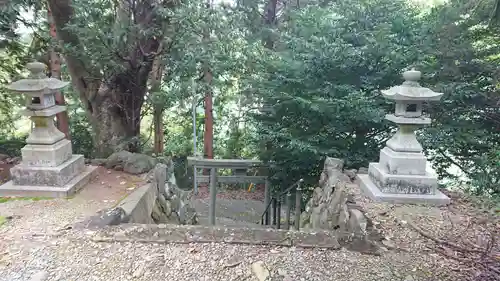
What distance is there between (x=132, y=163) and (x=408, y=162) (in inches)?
122

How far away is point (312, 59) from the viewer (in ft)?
15.4

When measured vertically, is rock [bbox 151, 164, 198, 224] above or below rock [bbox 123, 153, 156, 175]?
below

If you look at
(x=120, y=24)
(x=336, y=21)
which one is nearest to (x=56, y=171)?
(x=120, y=24)

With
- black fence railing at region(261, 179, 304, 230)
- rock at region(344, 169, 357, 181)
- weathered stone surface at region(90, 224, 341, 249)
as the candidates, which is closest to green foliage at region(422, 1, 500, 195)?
rock at region(344, 169, 357, 181)

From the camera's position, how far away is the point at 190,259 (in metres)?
2.21

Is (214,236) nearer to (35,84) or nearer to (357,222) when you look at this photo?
(357,222)

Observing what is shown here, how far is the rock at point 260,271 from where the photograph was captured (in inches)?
79.4

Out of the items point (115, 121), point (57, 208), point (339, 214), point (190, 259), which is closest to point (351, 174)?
point (339, 214)

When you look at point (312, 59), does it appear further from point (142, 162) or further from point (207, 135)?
point (207, 135)

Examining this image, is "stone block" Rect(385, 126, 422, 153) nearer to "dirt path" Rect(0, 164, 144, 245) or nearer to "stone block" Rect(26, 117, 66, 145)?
"dirt path" Rect(0, 164, 144, 245)

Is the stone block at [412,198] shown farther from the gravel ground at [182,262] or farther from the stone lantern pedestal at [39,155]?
the stone lantern pedestal at [39,155]

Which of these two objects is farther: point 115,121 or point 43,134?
point 115,121

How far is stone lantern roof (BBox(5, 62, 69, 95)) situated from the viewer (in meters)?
3.07

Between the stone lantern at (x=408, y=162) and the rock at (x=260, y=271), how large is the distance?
5.30ft
